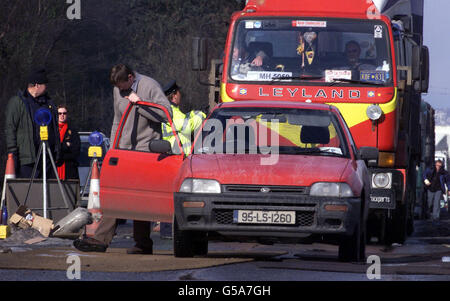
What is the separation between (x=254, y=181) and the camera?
11.4 metres

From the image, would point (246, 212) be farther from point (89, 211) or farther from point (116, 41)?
point (116, 41)

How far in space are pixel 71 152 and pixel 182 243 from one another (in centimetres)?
527

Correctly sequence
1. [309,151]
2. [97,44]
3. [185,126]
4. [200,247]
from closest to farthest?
[309,151] → [200,247] → [185,126] → [97,44]

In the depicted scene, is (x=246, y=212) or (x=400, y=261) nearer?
(x=246, y=212)

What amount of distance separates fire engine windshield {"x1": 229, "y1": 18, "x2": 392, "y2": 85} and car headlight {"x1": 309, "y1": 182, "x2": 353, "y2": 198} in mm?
4484

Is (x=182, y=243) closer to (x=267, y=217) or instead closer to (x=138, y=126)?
(x=267, y=217)

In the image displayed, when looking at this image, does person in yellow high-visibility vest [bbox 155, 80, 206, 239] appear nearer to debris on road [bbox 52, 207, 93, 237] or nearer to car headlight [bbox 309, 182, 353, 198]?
debris on road [bbox 52, 207, 93, 237]

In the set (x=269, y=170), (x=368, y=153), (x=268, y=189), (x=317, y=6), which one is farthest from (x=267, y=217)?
(x=317, y=6)

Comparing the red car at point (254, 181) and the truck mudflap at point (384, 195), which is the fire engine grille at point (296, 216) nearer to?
the red car at point (254, 181)

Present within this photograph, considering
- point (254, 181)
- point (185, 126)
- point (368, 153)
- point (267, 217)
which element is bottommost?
point (267, 217)

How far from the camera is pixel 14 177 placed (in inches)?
627

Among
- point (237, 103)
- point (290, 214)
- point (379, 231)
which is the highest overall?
point (237, 103)
